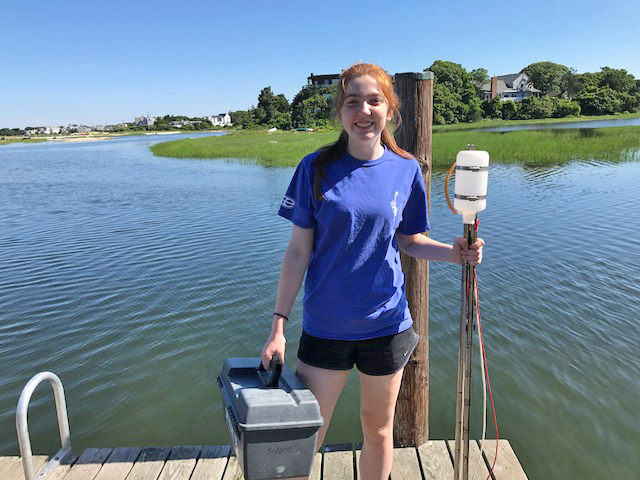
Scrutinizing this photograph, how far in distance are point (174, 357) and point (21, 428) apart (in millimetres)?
3421

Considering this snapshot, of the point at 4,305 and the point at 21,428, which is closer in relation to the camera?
the point at 21,428

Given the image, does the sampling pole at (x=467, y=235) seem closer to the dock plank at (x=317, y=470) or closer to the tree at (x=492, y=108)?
the dock plank at (x=317, y=470)

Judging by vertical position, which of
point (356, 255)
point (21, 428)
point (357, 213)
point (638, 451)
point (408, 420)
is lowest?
point (638, 451)

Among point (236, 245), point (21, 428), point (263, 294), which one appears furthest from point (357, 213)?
point (236, 245)

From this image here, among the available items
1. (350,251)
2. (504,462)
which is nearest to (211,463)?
(504,462)

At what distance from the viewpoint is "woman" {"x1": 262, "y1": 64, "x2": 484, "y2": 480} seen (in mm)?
2109

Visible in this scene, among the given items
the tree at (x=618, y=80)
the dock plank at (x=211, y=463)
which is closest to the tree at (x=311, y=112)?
the tree at (x=618, y=80)

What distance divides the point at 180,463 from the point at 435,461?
1.80 m

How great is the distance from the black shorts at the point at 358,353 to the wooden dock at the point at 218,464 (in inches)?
54.7

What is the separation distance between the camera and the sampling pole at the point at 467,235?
219 cm

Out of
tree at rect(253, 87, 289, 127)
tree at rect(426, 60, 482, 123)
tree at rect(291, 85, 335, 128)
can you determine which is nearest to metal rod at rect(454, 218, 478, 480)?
tree at rect(426, 60, 482, 123)

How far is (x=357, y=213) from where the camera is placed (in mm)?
2090

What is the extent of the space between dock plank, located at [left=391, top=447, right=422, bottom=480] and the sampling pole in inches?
27.6

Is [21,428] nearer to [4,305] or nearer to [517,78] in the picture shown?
[4,305]
